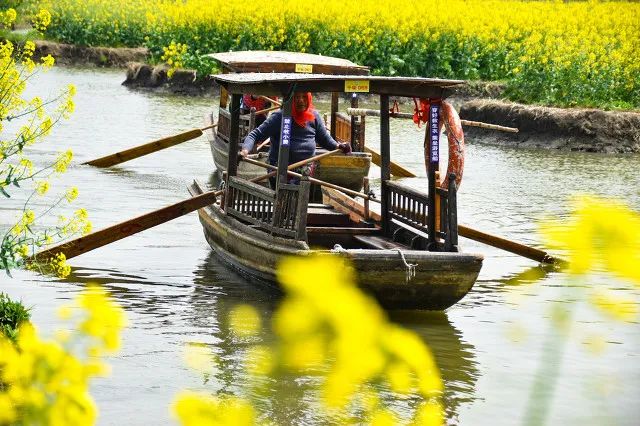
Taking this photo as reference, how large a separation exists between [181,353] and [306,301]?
23.6ft

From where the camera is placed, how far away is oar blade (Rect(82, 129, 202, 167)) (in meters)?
18.5

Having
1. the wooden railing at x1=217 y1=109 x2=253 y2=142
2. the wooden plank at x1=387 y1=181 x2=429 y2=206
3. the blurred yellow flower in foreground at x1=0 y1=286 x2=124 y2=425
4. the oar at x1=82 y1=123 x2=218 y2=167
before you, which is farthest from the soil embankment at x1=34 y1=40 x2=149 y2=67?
the blurred yellow flower in foreground at x1=0 y1=286 x2=124 y2=425

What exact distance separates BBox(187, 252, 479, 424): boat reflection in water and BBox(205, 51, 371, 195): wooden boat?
3063 mm

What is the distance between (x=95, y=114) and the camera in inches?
1043

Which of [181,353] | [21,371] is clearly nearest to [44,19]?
[181,353]

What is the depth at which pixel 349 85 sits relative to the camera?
1042 centimetres

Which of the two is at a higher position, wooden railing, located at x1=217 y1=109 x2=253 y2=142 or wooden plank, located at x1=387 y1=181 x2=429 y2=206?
wooden plank, located at x1=387 y1=181 x2=429 y2=206

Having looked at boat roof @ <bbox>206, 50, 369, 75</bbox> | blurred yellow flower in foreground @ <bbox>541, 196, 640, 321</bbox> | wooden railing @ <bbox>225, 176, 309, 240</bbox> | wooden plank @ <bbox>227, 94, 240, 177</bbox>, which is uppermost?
blurred yellow flower in foreground @ <bbox>541, 196, 640, 321</bbox>

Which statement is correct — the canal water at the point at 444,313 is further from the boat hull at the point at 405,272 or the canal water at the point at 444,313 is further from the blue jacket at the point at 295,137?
the blue jacket at the point at 295,137

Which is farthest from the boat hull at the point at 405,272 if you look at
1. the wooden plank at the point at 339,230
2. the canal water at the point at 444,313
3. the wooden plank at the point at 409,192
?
the wooden plank at the point at 409,192

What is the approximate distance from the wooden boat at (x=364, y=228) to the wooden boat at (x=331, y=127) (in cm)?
272

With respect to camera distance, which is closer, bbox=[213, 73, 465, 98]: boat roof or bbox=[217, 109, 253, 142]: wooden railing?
bbox=[213, 73, 465, 98]: boat roof

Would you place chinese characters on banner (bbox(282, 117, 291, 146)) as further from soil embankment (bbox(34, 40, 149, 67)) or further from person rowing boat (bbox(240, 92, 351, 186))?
soil embankment (bbox(34, 40, 149, 67))

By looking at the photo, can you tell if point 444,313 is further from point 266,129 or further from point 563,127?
point 563,127
